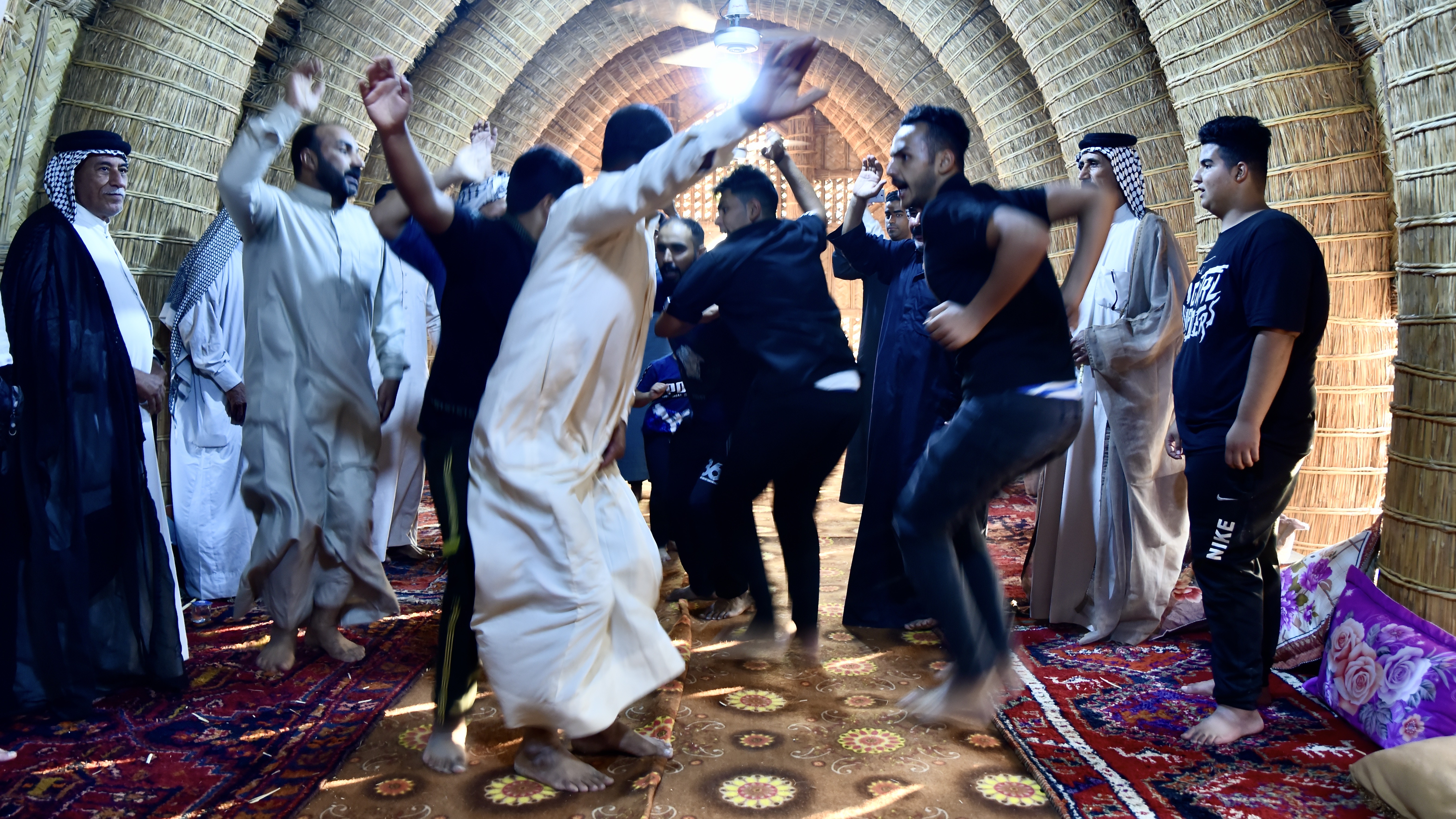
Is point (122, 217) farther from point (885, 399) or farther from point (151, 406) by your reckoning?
point (885, 399)

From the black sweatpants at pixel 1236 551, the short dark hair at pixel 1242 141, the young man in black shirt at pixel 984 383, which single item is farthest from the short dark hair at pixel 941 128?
the black sweatpants at pixel 1236 551

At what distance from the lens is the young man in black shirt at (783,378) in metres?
2.90

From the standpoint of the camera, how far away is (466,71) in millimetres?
5965

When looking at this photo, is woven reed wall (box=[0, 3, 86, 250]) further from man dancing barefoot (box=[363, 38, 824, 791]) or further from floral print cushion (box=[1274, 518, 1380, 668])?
floral print cushion (box=[1274, 518, 1380, 668])

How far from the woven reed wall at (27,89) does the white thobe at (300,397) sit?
80 centimetres

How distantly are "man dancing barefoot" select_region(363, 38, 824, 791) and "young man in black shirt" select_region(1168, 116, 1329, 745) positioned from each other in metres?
1.14

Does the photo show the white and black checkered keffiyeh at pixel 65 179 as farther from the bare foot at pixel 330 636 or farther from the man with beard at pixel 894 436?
the man with beard at pixel 894 436

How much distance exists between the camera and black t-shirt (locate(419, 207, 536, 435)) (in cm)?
232

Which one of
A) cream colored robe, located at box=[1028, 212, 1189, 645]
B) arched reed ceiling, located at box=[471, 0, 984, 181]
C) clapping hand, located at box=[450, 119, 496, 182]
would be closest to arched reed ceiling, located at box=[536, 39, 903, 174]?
arched reed ceiling, located at box=[471, 0, 984, 181]

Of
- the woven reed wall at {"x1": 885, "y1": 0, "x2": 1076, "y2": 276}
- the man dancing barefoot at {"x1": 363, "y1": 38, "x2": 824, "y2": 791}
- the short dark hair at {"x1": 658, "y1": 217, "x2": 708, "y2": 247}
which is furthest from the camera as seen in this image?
Result: the woven reed wall at {"x1": 885, "y1": 0, "x2": 1076, "y2": 276}

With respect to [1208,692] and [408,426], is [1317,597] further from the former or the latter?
[408,426]

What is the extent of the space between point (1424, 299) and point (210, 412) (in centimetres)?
387

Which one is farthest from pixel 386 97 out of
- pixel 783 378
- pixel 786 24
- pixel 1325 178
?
pixel 786 24

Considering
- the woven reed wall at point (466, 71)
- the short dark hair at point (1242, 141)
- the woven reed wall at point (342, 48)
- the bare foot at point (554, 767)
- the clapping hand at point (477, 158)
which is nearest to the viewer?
the bare foot at point (554, 767)
